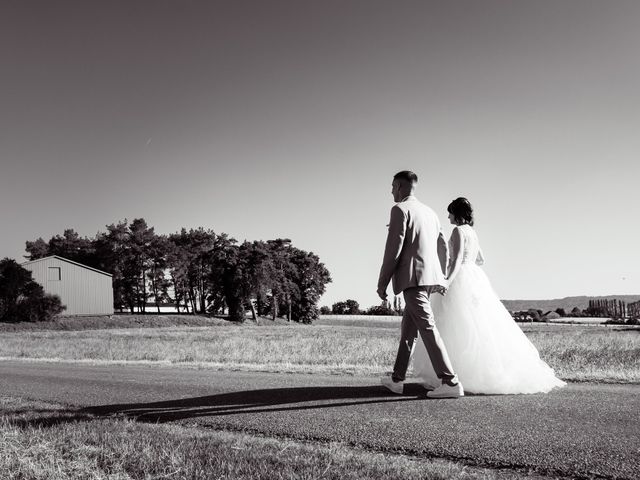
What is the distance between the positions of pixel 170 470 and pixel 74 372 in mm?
8034

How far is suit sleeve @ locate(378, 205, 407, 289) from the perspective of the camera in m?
5.86

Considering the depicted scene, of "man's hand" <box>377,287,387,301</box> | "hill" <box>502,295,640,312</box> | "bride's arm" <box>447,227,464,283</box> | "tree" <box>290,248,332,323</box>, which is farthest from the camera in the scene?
"hill" <box>502,295,640,312</box>

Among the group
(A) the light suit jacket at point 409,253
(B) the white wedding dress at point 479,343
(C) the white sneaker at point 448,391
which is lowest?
(C) the white sneaker at point 448,391

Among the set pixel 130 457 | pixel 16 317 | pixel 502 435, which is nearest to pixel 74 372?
pixel 130 457

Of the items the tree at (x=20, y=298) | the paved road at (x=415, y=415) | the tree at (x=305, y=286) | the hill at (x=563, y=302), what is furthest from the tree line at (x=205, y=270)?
the paved road at (x=415, y=415)

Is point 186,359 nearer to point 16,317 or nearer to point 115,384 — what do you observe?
point 115,384

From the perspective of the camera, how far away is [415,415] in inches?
198

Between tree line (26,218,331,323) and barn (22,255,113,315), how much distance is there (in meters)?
14.2

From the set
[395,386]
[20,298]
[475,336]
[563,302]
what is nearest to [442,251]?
[475,336]

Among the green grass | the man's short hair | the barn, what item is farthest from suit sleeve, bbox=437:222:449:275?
the barn

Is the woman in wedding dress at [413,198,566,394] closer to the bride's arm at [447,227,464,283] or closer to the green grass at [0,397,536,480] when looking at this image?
the bride's arm at [447,227,464,283]

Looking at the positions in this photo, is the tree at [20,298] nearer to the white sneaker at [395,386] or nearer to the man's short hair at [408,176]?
the white sneaker at [395,386]

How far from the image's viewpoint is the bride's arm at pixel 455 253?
261 inches

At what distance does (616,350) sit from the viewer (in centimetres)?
1391
